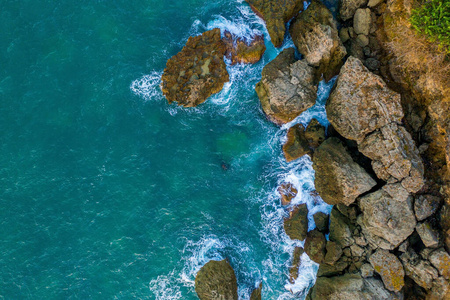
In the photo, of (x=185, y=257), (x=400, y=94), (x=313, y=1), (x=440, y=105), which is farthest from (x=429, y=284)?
(x=313, y=1)

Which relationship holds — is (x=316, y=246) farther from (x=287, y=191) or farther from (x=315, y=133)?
(x=315, y=133)

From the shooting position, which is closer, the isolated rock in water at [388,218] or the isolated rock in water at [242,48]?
the isolated rock in water at [388,218]

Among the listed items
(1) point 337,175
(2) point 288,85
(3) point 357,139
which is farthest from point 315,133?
(2) point 288,85

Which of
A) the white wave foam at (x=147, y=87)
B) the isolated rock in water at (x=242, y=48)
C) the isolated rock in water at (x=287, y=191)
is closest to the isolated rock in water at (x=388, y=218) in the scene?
the isolated rock in water at (x=287, y=191)

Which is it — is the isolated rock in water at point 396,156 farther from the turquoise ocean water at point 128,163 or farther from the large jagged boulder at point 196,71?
the large jagged boulder at point 196,71

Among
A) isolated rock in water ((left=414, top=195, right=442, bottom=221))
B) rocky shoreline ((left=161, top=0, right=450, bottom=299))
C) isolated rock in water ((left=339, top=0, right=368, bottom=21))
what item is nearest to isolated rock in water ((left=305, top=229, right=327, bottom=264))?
rocky shoreline ((left=161, top=0, right=450, bottom=299))

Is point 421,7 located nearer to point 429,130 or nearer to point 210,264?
point 429,130
